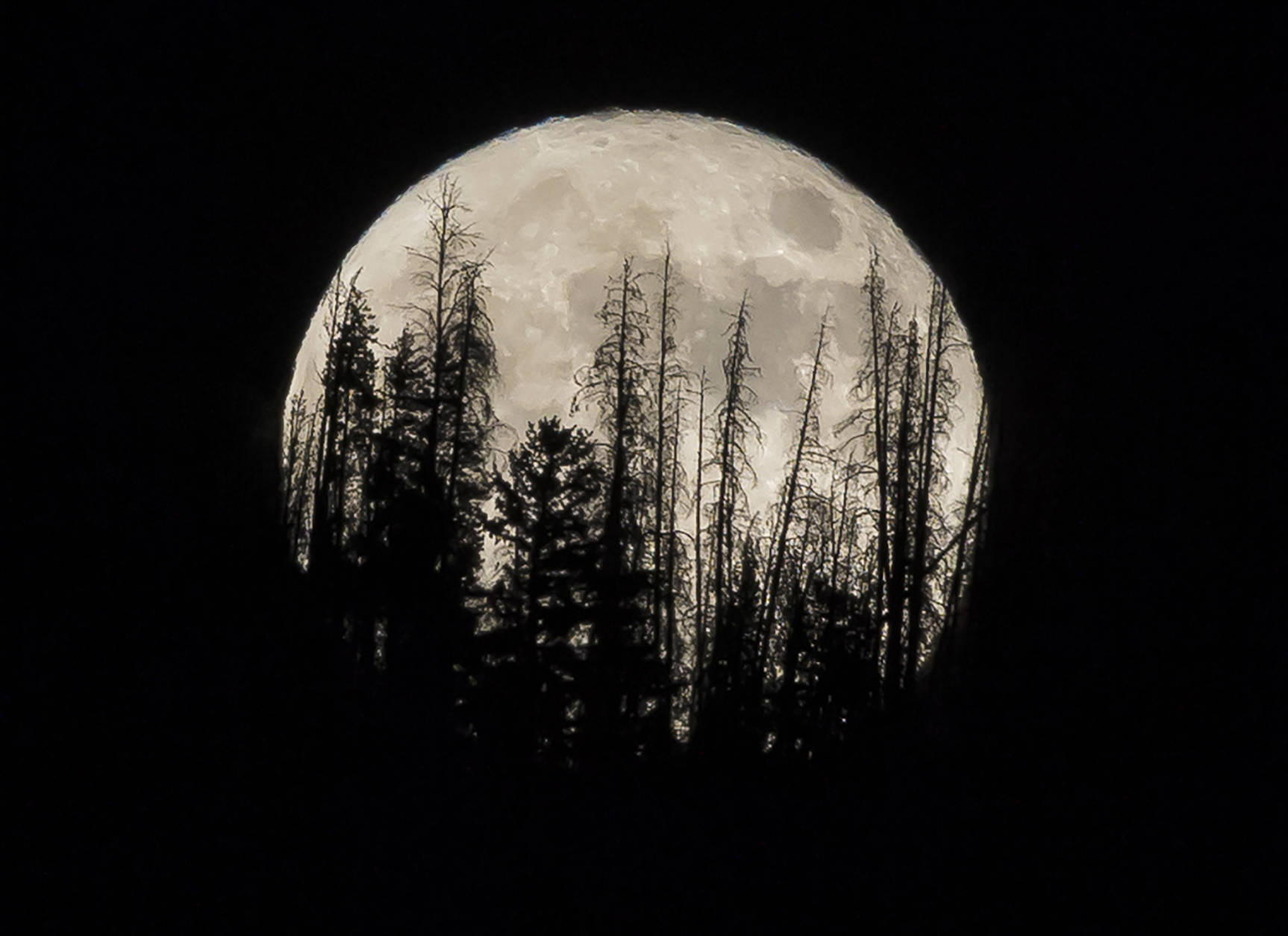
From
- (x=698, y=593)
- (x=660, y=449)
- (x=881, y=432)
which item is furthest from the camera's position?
(x=881, y=432)

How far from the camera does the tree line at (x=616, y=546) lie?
657cm

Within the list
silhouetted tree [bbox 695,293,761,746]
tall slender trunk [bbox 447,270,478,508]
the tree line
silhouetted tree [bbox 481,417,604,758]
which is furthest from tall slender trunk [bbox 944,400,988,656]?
tall slender trunk [bbox 447,270,478,508]

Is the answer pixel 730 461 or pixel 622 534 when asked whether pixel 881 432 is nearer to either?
pixel 730 461

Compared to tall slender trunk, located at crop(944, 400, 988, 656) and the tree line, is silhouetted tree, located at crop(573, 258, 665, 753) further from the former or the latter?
tall slender trunk, located at crop(944, 400, 988, 656)

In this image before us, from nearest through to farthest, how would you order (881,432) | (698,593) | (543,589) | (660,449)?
(543,589) < (698,593) < (660,449) < (881,432)

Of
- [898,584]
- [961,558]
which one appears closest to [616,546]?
[898,584]

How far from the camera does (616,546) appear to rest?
21.9 feet

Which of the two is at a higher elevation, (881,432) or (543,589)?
(881,432)

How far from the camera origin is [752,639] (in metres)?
6.82

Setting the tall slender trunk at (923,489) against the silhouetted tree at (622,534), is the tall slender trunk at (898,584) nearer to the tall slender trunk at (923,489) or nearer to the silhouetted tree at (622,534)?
the tall slender trunk at (923,489)

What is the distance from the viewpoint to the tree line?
21.6 ft

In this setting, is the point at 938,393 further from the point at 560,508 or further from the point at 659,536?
the point at 560,508

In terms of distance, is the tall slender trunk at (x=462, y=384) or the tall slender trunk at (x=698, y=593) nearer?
the tall slender trunk at (x=698, y=593)

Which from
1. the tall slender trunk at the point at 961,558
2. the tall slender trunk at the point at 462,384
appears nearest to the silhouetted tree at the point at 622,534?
the tall slender trunk at the point at 462,384
